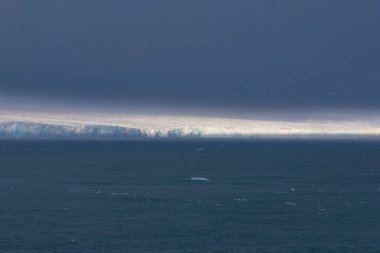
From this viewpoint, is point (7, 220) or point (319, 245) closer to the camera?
point (319, 245)

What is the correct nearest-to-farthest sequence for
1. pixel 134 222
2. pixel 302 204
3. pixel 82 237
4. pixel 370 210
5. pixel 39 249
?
pixel 39 249, pixel 82 237, pixel 134 222, pixel 370 210, pixel 302 204

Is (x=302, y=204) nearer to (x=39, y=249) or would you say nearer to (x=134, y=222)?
(x=134, y=222)

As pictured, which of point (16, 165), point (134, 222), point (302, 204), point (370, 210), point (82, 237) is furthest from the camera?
point (16, 165)

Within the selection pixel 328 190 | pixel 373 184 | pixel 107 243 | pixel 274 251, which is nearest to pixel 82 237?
pixel 107 243

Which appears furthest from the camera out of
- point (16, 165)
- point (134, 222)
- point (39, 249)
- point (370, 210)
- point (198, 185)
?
point (16, 165)

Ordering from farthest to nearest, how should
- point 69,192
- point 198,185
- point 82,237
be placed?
point 198,185 < point 69,192 < point 82,237

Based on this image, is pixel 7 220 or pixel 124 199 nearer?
pixel 7 220

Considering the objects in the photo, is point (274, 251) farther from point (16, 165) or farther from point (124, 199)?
point (16, 165)

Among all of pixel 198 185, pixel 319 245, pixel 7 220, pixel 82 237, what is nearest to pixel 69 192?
pixel 198 185
